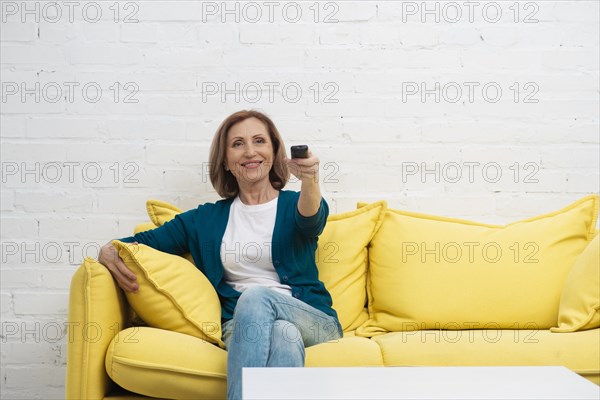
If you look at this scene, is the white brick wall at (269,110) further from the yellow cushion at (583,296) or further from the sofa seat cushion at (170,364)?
the sofa seat cushion at (170,364)

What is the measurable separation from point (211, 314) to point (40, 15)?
1517mm

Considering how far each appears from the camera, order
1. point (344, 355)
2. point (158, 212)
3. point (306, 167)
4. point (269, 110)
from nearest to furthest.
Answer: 1. point (344, 355)
2. point (306, 167)
3. point (158, 212)
4. point (269, 110)

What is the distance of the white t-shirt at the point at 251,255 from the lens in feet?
8.64

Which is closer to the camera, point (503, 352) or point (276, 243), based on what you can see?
point (503, 352)

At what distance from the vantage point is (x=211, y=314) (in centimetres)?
246

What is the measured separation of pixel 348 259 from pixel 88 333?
3.27 ft

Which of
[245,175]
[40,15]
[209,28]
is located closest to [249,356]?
[245,175]

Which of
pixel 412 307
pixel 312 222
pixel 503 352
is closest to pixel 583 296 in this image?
pixel 503 352

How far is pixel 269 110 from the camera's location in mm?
3199

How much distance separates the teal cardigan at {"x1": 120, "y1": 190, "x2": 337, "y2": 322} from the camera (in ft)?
8.55

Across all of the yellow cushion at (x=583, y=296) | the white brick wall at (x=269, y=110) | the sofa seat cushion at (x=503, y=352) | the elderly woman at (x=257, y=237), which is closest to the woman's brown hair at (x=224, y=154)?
the elderly woman at (x=257, y=237)

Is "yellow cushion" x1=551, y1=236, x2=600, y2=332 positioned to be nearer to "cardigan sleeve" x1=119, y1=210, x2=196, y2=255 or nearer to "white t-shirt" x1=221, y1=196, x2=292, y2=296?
"white t-shirt" x1=221, y1=196, x2=292, y2=296

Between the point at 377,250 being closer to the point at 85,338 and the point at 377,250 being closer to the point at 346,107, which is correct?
the point at 346,107

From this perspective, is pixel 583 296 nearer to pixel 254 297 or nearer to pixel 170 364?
pixel 254 297
